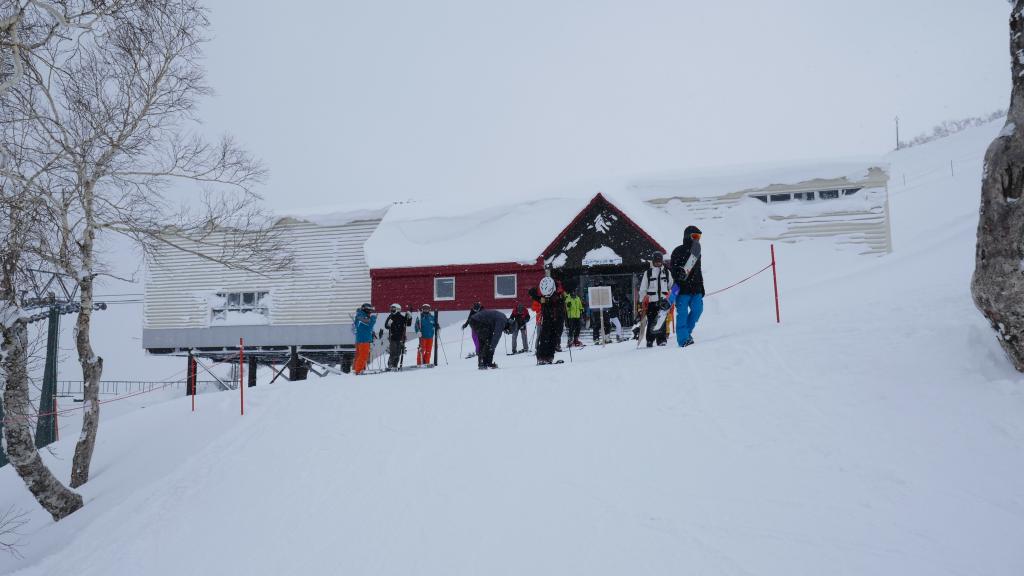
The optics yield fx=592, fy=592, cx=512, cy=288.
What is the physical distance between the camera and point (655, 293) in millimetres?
10625

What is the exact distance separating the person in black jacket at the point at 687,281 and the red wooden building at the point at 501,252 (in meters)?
9.59

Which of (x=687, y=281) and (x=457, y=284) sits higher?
(x=457, y=284)

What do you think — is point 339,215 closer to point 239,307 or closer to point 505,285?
point 239,307

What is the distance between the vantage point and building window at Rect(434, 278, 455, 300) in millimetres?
22016

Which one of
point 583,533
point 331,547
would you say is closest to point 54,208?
point 331,547

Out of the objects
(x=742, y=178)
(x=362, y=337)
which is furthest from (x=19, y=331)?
(x=742, y=178)

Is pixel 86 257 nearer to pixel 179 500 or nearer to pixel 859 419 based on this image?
pixel 179 500

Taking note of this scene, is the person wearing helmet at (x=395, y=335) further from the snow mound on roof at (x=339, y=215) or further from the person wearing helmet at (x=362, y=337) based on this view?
the snow mound on roof at (x=339, y=215)

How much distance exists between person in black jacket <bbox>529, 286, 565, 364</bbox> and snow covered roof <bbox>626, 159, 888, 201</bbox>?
1352 cm

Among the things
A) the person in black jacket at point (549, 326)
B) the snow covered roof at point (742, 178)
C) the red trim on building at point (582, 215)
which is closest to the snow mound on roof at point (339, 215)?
the red trim on building at point (582, 215)

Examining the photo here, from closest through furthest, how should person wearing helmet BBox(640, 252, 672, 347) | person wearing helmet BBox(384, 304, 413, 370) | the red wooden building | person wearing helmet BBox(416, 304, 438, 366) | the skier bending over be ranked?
person wearing helmet BBox(640, 252, 672, 347) < the skier bending over < person wearing helmet BBox(384, 304, 413, 370) < person wearing helmet BBox(416, 304, 438, 366) < the red wooden building

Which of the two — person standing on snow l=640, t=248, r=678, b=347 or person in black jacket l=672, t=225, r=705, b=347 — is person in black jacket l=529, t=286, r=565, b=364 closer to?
person standing on snow l=640, t=248, r=678, b=347

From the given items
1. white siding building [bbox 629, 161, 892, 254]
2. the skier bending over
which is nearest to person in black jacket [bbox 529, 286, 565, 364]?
the skier bending over

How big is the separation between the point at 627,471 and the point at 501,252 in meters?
16.7
